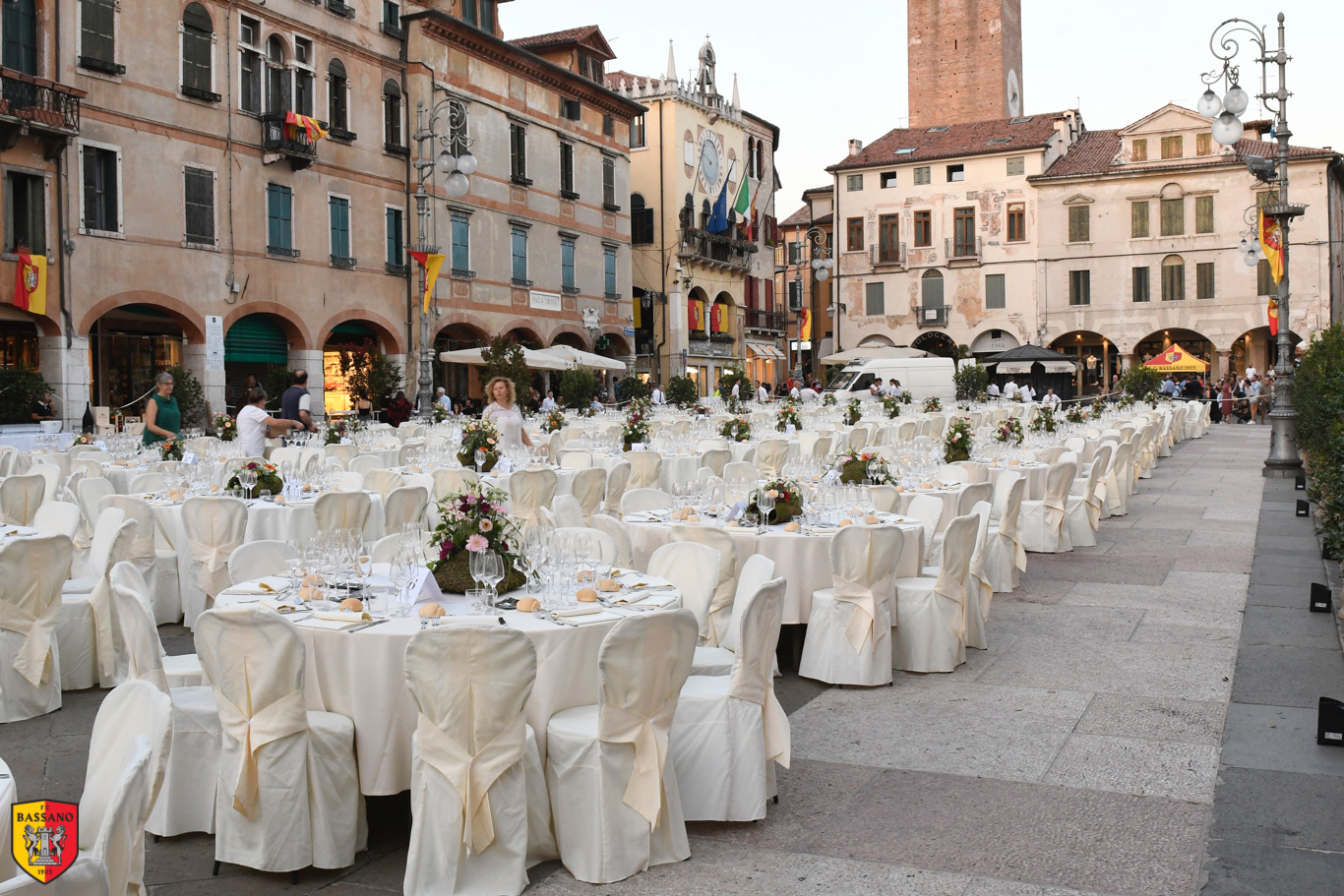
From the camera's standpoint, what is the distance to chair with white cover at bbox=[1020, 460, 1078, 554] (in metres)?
10.8

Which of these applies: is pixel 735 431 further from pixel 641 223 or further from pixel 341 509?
pixel 641 223

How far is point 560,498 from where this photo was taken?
7141 mm

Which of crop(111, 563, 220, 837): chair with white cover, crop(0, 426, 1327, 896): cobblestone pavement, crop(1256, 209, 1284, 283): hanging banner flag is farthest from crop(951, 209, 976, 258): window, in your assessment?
crop(111, 563, 220, 837): chair with white cover

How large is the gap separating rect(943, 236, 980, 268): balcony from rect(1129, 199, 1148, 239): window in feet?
18.9

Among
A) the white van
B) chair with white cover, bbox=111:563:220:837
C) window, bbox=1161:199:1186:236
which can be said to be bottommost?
chair with white cover, bbox=111:563:220:837

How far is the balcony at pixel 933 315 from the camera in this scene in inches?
1925

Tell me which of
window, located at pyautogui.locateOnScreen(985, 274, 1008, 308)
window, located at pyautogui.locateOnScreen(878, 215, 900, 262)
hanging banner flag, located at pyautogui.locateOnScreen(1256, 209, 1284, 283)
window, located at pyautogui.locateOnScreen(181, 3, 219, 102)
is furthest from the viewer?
window, located at pyautogui.locateOnScreen(878, 215, 900, 262)

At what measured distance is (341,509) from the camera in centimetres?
808

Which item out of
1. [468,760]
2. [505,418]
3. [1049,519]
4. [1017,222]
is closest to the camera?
[468,760]

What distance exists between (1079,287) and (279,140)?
32.6m

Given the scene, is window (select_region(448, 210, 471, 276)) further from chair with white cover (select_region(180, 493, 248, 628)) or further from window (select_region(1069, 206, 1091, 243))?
window (select_region(1069, 206, 1091, 243))

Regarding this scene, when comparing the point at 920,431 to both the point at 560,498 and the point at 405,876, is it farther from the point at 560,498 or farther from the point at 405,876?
the point at 405,876

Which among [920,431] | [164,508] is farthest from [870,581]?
[920,431]

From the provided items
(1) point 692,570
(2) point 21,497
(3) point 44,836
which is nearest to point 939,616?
(1) point 692,570
